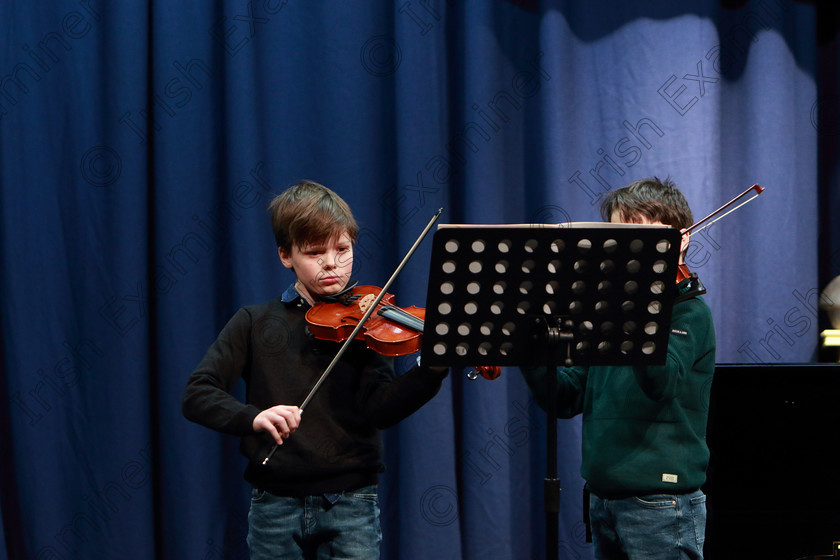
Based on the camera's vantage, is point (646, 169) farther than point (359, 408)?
Yes

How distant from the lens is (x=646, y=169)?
280 cm

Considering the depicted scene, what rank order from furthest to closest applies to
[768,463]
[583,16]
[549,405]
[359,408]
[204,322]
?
[583,16], [204,322], [768,463], [359,408], [549,405]

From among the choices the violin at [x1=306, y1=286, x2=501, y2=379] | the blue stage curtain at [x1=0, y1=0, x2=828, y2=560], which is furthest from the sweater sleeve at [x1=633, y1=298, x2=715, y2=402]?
the blue stage curtain at [x1=0, y1=0, x2=828, y2=560]

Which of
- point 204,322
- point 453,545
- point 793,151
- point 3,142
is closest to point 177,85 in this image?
point 3,142

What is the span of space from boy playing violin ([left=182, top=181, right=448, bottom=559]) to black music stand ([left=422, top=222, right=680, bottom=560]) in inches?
9.0

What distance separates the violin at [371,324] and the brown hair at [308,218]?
15 centimetres

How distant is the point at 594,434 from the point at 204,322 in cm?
140

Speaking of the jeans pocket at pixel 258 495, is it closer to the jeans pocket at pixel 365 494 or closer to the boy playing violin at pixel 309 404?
the boy playing violin at pixel 309 404

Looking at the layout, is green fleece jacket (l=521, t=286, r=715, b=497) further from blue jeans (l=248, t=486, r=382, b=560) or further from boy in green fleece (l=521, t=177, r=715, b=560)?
blue jeans (l=248, t=486, r=382, b=560)

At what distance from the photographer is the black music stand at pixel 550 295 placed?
1494mm

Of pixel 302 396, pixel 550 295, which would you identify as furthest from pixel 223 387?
pixel 550 295

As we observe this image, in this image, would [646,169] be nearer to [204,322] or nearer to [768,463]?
[768,463]

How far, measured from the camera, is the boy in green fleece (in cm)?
180

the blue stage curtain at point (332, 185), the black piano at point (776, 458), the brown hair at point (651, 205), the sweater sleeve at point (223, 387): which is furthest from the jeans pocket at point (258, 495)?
the black piano at point (776, 458)
